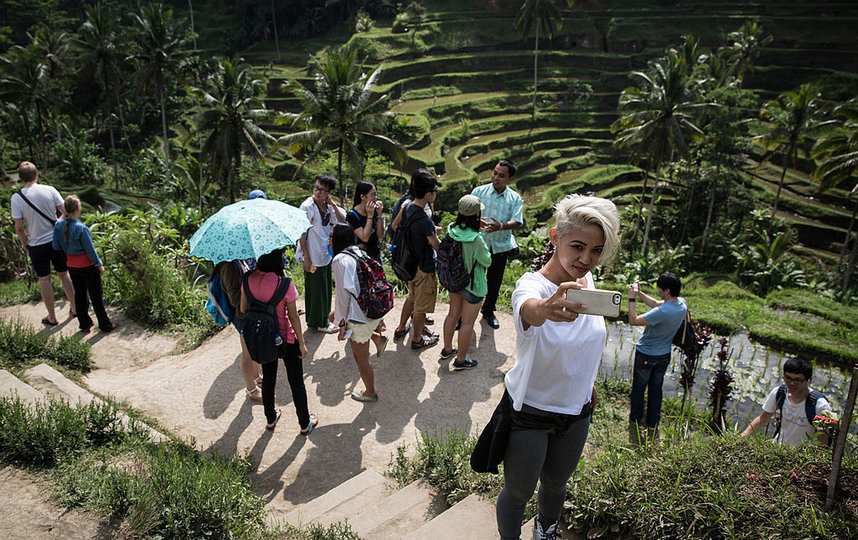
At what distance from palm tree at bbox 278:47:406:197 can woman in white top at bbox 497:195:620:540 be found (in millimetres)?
16295

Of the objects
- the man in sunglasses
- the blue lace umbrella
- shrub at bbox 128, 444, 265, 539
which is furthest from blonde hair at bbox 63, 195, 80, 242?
the man in sunglasses

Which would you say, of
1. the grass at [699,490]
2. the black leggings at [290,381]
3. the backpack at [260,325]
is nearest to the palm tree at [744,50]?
the grass at [699,490]

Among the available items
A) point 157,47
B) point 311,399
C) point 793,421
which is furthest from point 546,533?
point 157,47

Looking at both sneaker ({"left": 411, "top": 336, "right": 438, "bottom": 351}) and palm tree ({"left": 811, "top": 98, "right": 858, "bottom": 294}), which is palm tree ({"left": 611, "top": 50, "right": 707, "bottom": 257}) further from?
sneaker ({"left": 411, "top": 336, "right": 438, "bottom": 351})

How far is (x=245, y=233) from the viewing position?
11.1ft

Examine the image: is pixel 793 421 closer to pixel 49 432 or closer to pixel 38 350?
pixel 49 432

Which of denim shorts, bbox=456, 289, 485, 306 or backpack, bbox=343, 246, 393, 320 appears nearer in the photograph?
backpack, bbox=343, 246, 393, 320

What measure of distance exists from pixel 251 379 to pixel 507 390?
2.70 metres

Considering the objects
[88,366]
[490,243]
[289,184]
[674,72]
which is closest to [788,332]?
[490,243]

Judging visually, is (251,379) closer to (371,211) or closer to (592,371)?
(371,211)

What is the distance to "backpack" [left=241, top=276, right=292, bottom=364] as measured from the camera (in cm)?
350

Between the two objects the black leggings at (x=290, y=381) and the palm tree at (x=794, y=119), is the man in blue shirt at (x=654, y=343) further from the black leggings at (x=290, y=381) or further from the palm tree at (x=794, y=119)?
the palm tree at (x=794, y=119)

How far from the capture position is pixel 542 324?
1927mm

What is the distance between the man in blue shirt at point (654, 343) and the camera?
165 inches
